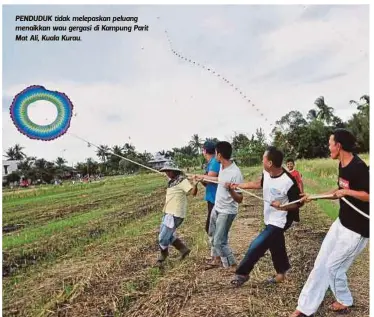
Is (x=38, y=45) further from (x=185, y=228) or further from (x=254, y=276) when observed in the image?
(x=254, y=276)

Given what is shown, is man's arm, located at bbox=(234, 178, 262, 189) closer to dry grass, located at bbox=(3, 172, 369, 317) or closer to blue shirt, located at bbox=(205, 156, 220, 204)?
blue shirt, located at bbox=(205, 156, 220, 204)

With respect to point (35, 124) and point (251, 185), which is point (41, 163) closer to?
point (35, 124)

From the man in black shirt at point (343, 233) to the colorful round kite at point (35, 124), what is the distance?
192 centimetres

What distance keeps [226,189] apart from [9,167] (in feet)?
5.84

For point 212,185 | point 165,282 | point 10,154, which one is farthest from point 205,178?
point 10,154

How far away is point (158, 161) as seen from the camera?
4.13 meters

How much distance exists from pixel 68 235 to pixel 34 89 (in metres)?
1.90

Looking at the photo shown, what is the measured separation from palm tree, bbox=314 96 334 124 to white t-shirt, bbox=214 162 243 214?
77 centimetres

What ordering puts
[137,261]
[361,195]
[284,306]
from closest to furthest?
[361,195] < [284,306] < [137,261]

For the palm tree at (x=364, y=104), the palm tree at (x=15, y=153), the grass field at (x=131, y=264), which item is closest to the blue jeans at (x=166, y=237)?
the grass field at (x=131, y=264)

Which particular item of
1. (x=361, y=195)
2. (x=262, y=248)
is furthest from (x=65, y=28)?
(x=361, y=195)

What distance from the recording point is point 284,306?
330 centimetres

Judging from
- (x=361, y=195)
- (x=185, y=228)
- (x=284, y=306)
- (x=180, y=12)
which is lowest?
(x=284, y=306)

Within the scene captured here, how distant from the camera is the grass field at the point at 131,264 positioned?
3.28 metres
